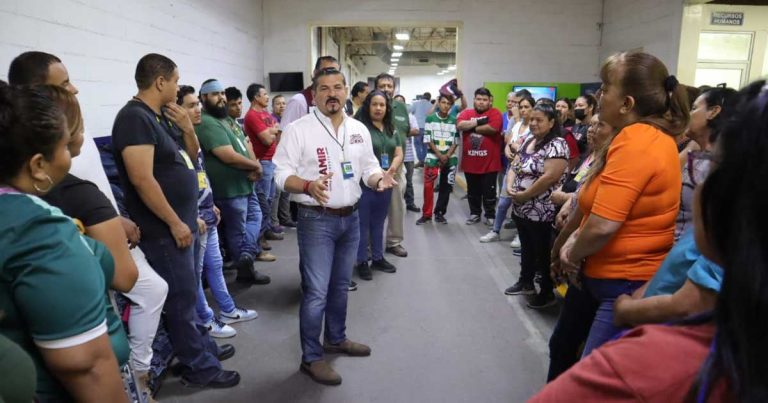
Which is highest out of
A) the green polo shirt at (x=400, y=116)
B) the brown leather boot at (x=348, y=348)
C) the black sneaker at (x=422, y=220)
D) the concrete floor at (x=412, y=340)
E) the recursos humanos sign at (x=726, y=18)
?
the recursos humanos sign at (x=726, y=18)

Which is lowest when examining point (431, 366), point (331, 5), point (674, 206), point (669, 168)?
point (431, 366)

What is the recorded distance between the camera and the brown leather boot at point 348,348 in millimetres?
2600

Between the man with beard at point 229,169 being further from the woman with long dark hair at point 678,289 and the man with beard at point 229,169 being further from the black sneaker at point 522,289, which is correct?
the woman with long dark hair at point 678,289

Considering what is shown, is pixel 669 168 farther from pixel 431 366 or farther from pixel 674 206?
pixel 431 366

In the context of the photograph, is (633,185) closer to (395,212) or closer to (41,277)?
(41,277)

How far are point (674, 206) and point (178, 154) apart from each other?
6.66 ft

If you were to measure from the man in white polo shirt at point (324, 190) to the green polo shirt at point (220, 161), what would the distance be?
1109 mm

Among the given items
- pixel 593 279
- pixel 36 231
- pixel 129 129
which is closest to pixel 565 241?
pixel 593 279

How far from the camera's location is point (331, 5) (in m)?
7.81

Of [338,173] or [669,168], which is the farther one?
[338,173]

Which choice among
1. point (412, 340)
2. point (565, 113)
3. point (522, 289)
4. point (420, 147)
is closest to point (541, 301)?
Answer: point (522, 289)

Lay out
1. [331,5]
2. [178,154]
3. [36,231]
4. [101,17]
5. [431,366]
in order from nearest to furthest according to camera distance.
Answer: [36,231] < [178,154] < [431,366] < [101,17] < [331,5]

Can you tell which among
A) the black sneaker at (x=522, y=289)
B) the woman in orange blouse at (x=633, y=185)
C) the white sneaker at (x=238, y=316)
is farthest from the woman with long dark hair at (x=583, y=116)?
the white sneaker at (x=238, y=316)

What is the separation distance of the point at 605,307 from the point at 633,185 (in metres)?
0.43
